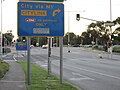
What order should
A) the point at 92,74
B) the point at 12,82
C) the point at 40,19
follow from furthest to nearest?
1. the point at 92,74
2. the point at 12,82
3. the point at 40,19

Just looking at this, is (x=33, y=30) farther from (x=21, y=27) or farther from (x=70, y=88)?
(x=70, y=88)

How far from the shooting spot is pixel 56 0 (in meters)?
14.8

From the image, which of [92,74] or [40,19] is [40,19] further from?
[92,74]

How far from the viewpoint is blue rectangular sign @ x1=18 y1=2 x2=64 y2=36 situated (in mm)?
14523

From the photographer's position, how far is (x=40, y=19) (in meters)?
14.7

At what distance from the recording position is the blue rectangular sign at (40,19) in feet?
47.6

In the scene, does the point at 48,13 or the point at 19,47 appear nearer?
the point at 48,13

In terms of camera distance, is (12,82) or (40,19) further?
(12,82)

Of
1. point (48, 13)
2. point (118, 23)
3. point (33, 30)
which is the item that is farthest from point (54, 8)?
point (118, 23)

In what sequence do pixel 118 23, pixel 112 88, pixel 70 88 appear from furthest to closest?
pixel 118 23 → pixel 112 88 → pixel 70 88

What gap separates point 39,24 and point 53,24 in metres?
0.58

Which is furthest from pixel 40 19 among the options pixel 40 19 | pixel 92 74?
pixel 92 74

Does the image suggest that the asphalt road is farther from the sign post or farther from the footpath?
the sign post

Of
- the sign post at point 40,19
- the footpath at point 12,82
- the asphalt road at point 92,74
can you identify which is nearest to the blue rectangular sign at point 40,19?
the sign post at point 40,19
